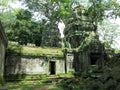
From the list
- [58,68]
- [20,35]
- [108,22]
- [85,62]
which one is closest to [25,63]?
[58,68]

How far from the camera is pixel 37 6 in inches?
1462

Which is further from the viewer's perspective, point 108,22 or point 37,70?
point 108,22

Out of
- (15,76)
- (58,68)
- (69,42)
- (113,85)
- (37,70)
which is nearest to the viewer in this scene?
(113,85)

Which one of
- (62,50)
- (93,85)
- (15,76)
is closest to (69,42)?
(62,50)

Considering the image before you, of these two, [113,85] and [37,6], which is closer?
[113,85]

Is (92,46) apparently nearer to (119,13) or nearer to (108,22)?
(119,13)

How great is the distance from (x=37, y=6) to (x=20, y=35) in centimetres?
640

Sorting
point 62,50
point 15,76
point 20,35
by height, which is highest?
point 20,35

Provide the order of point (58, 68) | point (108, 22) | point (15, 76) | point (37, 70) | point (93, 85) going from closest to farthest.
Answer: point (93, 85) → point (15, 76) → point (37, 70) → point (58, 68) → point (108, 22)

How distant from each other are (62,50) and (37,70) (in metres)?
4.90

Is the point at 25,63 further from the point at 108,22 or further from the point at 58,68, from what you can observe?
the point at 108,22

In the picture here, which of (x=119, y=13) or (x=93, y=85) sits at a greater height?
(x=119, y=13)

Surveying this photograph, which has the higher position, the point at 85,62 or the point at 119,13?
the point at 119,13

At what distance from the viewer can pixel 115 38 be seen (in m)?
49.0
